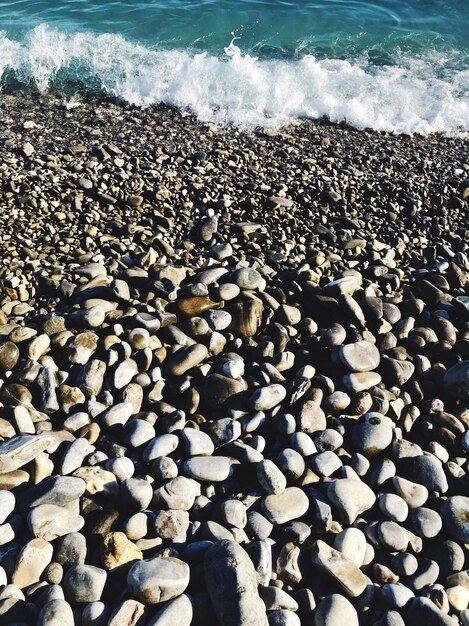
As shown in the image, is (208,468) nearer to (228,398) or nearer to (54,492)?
(228,398)

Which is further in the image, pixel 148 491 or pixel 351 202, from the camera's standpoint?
pixel 351 202

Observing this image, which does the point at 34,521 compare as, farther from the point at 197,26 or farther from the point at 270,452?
the point at 197,26

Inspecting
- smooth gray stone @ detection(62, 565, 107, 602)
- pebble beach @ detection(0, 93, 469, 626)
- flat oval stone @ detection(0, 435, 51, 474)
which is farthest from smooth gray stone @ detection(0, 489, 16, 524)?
smooth gray stone @ detection(62, 565, 107, 602)

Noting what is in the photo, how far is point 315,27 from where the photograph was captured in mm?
9898

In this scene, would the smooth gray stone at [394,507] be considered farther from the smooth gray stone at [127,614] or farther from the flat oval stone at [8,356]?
the flat oval stone at [8,356]

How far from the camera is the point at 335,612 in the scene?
2.12 meters

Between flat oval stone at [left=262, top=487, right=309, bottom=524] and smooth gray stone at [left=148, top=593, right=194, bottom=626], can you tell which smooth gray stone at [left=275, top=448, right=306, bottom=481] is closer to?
flat oval stone at [left=262, top=487, right=309, bottom=524]

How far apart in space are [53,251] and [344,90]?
5845 millimetres

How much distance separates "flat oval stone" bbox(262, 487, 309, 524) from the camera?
2512 millimetres

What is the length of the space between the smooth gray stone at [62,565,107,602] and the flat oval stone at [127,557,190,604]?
122 millimetres

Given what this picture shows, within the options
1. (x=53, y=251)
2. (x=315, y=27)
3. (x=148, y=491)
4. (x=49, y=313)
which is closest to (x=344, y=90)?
(x=315, y=27)

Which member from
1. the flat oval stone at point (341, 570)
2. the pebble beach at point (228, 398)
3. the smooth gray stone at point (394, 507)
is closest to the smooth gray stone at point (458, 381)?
the pebble beach at point (228, 398)

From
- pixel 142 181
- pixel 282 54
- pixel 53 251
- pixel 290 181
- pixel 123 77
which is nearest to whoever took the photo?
pixel 53 251

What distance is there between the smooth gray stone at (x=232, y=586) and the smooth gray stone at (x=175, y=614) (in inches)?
3.8
